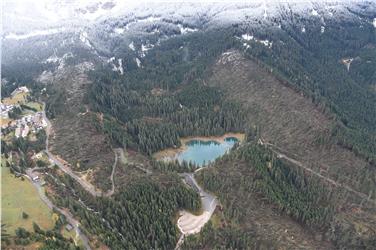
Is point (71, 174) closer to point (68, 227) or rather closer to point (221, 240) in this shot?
point (68, 227)

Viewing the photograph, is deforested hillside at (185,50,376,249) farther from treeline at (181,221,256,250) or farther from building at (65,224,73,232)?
building at (65,224,73,232)

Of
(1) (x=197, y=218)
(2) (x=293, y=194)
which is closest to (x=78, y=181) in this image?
(1) (x=197, y=218)

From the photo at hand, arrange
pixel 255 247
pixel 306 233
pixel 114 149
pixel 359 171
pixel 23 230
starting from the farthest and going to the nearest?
1. pixel 114 149
2. pixel 359 171
3. pixel 306 233
4. pixel 255 247
5. pixel 23 230

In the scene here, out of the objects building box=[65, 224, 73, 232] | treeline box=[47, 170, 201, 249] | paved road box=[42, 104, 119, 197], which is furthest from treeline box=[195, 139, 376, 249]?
building box=[65, 224, 73, 232]

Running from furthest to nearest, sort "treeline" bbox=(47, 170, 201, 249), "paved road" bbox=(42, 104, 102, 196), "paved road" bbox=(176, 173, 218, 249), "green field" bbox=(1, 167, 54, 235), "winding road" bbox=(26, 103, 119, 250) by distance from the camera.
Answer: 1. "paved road" bbox=(42, 104, 102, 196)
2. "paved road" bbox=(176, 173, 218, 249)
3. "green field" bbox=(1, 167, 54, 235)
4. "treeline" bbox=(47, 170, 201, 249)
5. "winding road" bbox=(26, 103, 119, 250)

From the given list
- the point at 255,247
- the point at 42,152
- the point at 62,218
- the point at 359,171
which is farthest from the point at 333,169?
the point at 42,152

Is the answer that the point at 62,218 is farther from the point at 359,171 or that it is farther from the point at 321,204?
the point at 359,171
